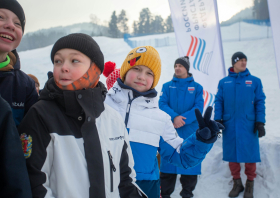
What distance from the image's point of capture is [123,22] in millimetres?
36594


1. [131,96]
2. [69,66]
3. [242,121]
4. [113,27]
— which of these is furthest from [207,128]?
[113,27]

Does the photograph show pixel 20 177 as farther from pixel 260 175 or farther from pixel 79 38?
pixel 260 175

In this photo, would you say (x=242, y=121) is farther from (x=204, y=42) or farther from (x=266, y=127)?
(x=266, y=127)

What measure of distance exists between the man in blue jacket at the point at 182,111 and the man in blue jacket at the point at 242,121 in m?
0.60

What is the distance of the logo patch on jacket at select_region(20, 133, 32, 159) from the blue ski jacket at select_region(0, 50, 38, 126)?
0.33 metres

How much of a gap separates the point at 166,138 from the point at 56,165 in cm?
90

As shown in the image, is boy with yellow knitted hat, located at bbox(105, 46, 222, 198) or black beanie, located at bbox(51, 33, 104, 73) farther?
boy with yellow knitted hat, located at bbox(105, 46, 222, 198)

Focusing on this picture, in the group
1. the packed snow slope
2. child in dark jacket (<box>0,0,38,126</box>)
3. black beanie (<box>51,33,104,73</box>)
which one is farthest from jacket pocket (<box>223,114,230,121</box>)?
child in dark jacket (<box>0,0,38,126</box>)

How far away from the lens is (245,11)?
32.3m

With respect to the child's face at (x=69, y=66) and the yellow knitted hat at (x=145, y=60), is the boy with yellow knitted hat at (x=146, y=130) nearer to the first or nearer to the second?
the yellow knitted hat at (x=145, y=60)

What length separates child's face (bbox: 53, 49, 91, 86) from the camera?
1025mm

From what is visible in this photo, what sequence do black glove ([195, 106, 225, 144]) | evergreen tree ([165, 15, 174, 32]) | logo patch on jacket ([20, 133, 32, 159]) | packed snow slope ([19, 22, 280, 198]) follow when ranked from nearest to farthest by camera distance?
logo patch on jacket ([20, 133, 32, 159]), black glove ([195, 106, 225, 144]), packed snow slope ([19, 22, 280, 198]), evergreen tree ([165, 15, 174, 32])

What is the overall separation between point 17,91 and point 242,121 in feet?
10.7

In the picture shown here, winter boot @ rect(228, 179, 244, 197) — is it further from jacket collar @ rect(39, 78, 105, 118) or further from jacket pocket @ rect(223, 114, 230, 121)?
jacket collar @ rect(39, 78, 105, 118)
